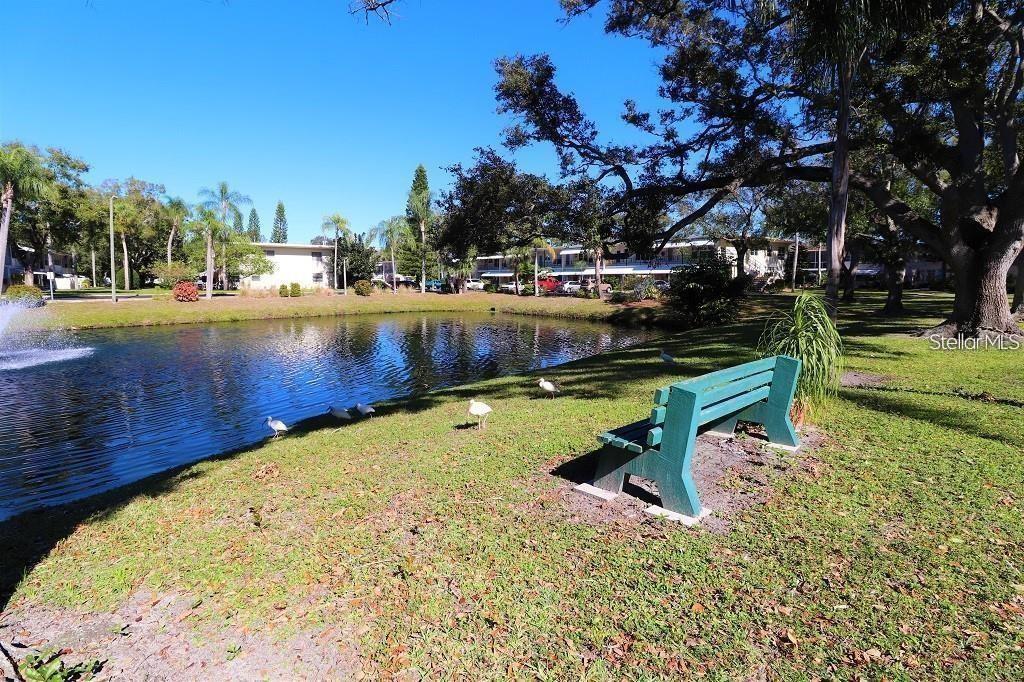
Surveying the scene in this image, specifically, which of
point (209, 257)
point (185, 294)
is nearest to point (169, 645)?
point (185, 294)

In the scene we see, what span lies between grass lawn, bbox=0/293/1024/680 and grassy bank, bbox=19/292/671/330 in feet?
101

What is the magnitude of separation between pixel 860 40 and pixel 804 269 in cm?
6493

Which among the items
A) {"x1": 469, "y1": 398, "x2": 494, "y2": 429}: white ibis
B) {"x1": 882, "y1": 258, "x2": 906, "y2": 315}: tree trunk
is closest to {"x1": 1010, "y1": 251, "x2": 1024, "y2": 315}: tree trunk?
{"x1": 882, "y1": 258, "x2": 906, "y2": 315}: tree trunk

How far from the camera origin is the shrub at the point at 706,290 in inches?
1134

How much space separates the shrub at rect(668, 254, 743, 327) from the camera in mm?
28797

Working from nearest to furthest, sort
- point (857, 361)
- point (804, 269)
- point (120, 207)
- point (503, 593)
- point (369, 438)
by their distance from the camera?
1. point (503, 593)
2. point (369, 438)
3. point (857, 361)
4. point (120, 207)
5. point (804, 269)

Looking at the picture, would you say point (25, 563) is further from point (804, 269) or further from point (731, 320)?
point (804, 269)

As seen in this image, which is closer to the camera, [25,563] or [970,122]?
[25,563]

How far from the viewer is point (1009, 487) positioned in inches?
188

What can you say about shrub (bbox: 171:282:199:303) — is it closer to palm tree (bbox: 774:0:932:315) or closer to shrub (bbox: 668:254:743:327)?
shrub (bbox: 668:254:743:327)

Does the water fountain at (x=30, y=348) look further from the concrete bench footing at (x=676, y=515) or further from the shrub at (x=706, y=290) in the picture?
the shrub at (x=706, y=290)

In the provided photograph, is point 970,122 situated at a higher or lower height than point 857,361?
higher

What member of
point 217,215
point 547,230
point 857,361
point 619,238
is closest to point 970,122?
point 857,361

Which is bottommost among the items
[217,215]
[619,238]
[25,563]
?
[25,563]
